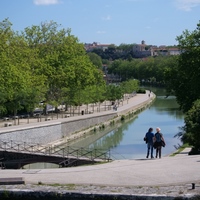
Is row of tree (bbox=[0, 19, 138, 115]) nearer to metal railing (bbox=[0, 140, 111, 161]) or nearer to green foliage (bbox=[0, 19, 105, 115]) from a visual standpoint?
green foliage (bbox=[0, 19, 105, 115])

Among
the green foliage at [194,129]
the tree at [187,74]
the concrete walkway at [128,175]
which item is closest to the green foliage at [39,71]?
the tree at [187,74]

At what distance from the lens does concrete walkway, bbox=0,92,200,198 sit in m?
15.0

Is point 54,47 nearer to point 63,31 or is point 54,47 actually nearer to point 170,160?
point 63,31

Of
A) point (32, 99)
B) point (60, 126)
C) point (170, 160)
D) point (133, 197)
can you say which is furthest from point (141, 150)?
point (133, 197)

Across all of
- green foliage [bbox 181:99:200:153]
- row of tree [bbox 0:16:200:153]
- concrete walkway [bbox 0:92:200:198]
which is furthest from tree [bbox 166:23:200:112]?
concrete walkway [bbox 0:92:200:198]

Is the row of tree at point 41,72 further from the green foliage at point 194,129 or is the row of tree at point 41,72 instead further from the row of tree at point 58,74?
the green foliage at point 194,129

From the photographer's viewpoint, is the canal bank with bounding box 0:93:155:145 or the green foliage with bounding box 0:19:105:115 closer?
the canal bank with bounding box 0:93:155:145

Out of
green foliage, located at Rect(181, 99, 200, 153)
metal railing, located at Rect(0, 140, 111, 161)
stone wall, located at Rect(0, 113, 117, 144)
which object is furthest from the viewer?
stone wall, located at Rect(0, 113, 117, 144)

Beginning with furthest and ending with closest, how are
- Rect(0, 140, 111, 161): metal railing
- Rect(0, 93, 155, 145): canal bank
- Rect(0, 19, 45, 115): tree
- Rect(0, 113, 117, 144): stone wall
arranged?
Rect(0, 19, 45, 115): tree, Rect(0, 93, 155, 145): canal bank, Rect(0, 113, 117, 144): stone wall, Rect(0, 140, 111, 161): metal railing

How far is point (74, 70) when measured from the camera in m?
58.0

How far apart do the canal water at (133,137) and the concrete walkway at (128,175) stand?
12.4 m

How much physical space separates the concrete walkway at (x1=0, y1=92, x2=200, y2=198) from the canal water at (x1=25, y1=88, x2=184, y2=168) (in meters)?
12.4

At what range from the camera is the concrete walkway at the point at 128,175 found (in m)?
15.0

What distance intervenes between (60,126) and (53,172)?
25.2 m
